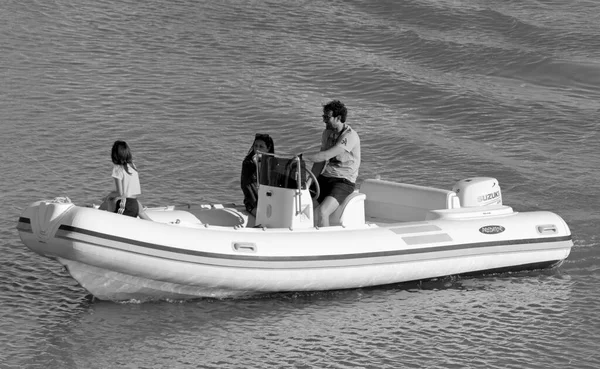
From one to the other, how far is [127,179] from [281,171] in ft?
4.51

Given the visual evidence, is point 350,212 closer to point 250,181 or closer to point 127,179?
point 250,181

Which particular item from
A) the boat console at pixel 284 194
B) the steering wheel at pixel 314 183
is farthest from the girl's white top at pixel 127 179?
the steering wheel at pixel 314 183

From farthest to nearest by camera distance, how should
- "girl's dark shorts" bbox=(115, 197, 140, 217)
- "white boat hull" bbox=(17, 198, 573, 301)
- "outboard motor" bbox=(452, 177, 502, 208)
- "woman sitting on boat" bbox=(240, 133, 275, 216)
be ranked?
"outboard motor" bbox=(452, 177, 502, 208) → "woman sitting on boat" bbox=(240, 133, 275, 216) → "girl's dark shorts" bbox=(115, 197, 140, 217) → "white boat hull" bbox=(17, 198, 573, 301)

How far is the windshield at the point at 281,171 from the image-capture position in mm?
9688

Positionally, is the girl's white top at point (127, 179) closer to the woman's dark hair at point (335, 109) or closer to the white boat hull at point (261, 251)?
the white boat hull at point (261, 251)

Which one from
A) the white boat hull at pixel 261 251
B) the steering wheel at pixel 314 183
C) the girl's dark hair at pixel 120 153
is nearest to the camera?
the white boat hull at pixel 261 251

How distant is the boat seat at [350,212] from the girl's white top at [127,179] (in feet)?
5.94

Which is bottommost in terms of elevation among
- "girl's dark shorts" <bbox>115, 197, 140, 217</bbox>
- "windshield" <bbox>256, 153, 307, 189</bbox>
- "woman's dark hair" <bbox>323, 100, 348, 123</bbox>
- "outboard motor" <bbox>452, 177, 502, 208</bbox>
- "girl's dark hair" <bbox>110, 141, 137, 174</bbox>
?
"outboard motor" <bbox>452, 177, 502, 208</bbox>

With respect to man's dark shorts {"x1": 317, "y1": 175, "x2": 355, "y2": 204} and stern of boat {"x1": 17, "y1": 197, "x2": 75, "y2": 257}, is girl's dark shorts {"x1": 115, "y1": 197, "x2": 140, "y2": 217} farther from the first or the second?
man's dark shorts {"x1": 317, "y1": 175, "x2": 355, "y2": 204}

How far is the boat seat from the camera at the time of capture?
995cm

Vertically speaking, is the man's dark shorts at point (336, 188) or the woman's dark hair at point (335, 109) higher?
the woman's dark hair at point (335, 109)

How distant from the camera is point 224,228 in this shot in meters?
9.38

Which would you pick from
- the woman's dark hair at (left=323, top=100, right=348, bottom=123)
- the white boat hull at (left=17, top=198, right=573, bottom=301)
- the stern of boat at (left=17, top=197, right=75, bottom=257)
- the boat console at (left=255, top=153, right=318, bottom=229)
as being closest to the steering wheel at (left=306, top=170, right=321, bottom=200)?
the boat console at (left=255, top=153, right=318, bottom=229)

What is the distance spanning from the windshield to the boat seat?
1.45 feet
